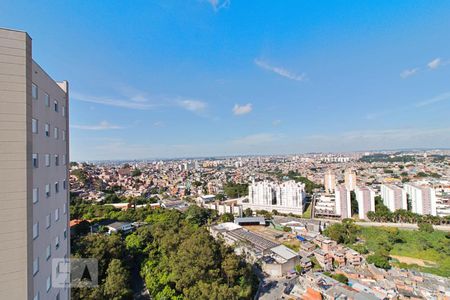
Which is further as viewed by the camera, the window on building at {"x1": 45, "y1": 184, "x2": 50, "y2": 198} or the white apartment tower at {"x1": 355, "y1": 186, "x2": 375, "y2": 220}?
the white apartment tower at {"x1": 355, "y1": 186, "x2": 375, "y2": 220}

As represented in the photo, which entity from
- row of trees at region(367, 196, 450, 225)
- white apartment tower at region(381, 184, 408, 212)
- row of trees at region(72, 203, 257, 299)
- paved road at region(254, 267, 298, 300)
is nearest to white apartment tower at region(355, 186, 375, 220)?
row of trees at region(367, 196, 450, 225)

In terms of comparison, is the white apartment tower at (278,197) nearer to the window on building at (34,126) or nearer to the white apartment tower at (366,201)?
the white apartment tower at (366,201)

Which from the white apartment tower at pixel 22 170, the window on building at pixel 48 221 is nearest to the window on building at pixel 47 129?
the white apartment tower at pixel 22 170

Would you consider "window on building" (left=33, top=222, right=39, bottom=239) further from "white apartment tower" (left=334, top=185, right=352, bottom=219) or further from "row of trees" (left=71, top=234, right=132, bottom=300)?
"white apartment tower" (left=334, top=185, right=352, bottom=219)

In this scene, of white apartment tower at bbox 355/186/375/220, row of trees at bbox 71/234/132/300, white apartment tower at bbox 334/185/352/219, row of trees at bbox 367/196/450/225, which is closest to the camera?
row of trees at bbox 71/234/132/300

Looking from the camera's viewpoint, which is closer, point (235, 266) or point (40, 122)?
point (40, 122)

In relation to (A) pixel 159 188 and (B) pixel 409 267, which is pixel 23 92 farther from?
(A) pixel 159 188

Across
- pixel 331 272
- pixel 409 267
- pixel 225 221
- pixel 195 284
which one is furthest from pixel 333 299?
pixel 225 221
